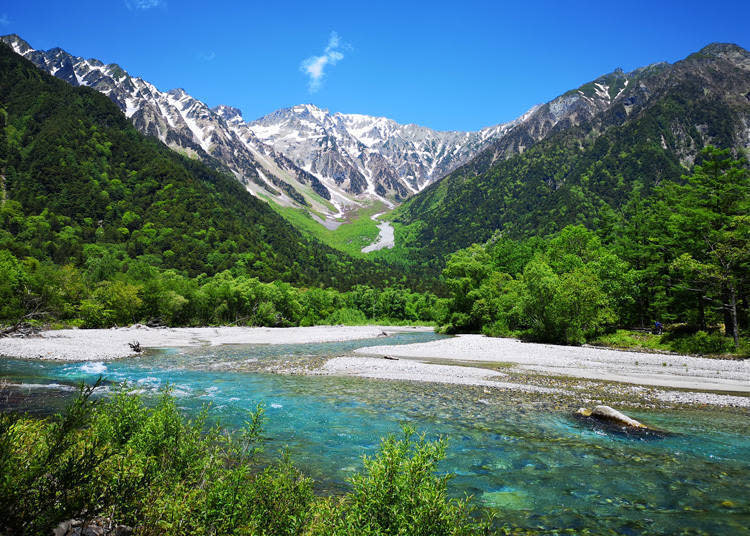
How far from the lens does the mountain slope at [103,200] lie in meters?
116

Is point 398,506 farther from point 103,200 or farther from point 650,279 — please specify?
point 103,200

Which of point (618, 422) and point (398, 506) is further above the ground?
point (398, 506)

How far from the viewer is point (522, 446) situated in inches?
520

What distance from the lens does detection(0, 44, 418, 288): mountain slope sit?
116 m

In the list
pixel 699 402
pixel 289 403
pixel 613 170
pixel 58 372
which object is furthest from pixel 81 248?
pixel 613 170

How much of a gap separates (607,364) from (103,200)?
532 ft

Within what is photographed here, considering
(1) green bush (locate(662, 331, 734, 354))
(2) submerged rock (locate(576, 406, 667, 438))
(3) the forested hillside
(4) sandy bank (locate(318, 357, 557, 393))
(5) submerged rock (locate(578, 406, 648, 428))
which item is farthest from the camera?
(3) the forested hillside

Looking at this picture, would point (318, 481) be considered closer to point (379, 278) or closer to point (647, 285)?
point (647, 285)

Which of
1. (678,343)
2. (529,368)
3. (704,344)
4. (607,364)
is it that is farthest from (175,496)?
(678,343)

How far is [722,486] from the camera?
1024cm

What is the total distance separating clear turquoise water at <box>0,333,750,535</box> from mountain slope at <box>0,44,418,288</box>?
101380 mm

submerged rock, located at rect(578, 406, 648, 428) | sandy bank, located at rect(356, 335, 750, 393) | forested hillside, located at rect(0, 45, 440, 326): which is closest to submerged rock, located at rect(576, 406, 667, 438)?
submerged rock, located at rect(578, 406, 648, 428)

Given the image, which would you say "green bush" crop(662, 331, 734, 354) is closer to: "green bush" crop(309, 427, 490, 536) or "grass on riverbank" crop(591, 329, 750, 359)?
"grass on riverbank" crop(591, 329, 750, 359)

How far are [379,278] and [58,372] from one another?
6234 inches
